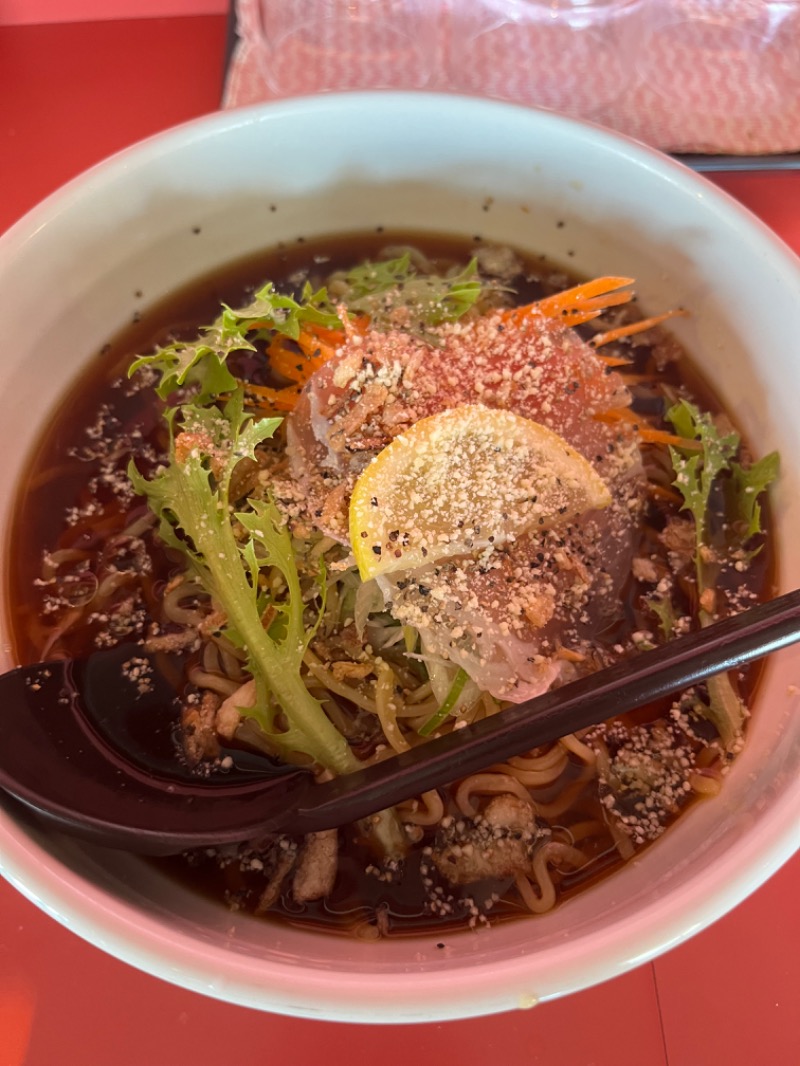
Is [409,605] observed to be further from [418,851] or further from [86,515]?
[86,515]

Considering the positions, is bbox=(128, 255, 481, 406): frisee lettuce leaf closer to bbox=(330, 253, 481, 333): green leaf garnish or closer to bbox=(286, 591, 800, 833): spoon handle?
bbox=(330, 253, 481, 333): green leaf garnish

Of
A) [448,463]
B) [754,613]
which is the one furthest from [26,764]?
A: [754,613]

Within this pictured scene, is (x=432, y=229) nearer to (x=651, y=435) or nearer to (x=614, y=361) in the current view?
(x=614, y=361)

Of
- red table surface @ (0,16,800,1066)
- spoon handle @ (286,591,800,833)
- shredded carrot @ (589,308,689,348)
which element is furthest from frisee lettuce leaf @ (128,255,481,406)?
red table surface @ (0,16,800,1066)

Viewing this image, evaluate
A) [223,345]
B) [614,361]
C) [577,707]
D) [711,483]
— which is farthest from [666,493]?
[223,345]

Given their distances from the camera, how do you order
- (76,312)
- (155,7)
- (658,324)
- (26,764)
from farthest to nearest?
(155,7), (658,324), (76,312), (26,764)
